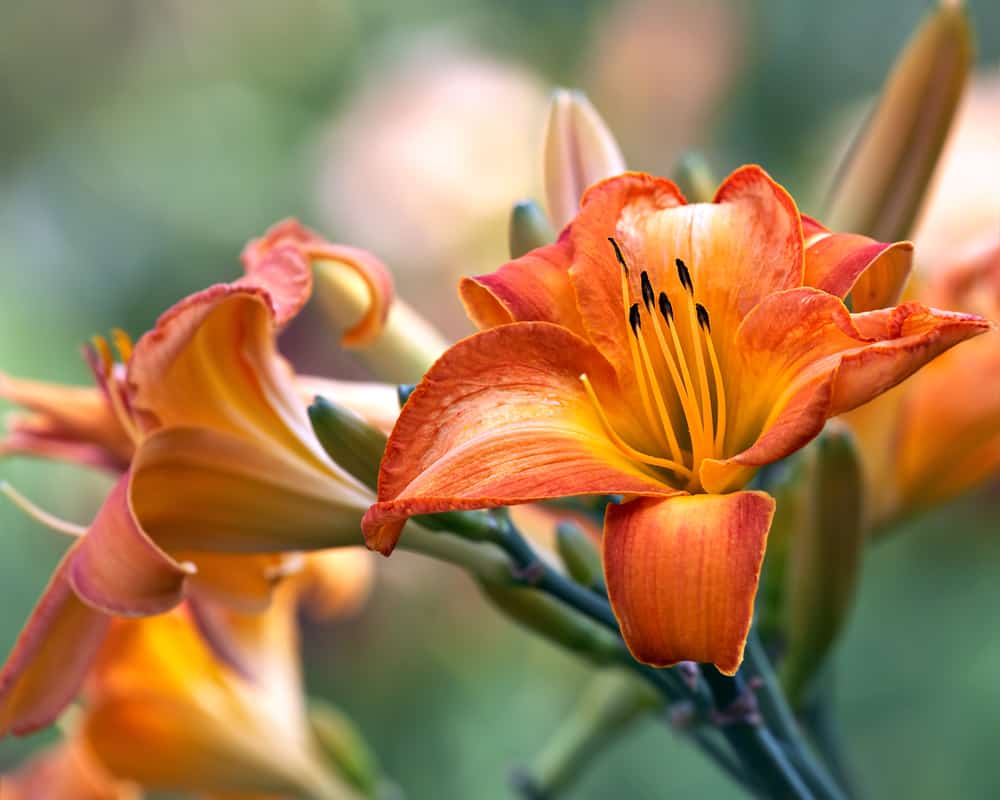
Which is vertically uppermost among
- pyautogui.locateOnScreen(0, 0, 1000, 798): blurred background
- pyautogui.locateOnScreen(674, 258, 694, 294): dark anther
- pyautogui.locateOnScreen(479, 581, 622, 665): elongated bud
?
pyautogui.locateOnScreen(674, 258, 694, 294): dark anther

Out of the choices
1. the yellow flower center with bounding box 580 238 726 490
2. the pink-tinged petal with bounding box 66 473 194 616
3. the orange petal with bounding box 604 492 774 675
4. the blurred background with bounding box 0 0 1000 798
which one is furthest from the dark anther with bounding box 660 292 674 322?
→ the blurred background with bounding box 0 0 1000 798

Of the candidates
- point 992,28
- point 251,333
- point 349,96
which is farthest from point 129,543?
point 992,28

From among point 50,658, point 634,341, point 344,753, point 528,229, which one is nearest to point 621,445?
point 634,341

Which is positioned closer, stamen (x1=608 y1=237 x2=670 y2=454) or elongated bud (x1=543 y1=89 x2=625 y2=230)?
stamen (x1=608 y1=237 x2=670 y2=454)

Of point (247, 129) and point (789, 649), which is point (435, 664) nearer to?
point (789, 649)

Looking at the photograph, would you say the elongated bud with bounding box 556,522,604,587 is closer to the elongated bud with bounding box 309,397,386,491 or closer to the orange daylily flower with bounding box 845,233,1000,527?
the elongated bud with bounding box 309,397,386,491

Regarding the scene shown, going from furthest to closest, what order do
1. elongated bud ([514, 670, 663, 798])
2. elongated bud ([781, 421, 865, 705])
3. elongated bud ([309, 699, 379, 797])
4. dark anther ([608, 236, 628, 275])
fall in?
elongated bud ([309, 699, 379, 797]), elongated bud ([514, 670, 663, 798]), elongated bud ([781, 421, 865, 705]), dark anther ([608, 236, 628, 275])

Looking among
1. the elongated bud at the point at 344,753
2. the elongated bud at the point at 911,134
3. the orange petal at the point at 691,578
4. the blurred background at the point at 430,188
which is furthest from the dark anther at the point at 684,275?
the blurred background at the point at 430,188
